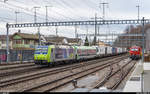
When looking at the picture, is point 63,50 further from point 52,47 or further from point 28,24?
point 28,24

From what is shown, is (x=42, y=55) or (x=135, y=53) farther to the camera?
(x=135, y=53)

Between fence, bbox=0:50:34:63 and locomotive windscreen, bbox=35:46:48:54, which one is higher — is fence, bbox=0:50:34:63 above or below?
below

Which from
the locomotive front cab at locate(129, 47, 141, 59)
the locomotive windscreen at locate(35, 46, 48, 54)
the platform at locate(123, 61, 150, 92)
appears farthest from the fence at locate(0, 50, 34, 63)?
the platform at locate(123, 61, 150, 92)

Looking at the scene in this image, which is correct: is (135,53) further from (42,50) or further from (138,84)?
(138,84)

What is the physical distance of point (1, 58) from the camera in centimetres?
3456

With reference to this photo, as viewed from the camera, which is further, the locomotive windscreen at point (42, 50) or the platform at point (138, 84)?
the locomotive windscreen at point (42, 50)

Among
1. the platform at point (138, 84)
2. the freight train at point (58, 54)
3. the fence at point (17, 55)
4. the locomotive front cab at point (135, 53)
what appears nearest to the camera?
the platform at point (138, 84)

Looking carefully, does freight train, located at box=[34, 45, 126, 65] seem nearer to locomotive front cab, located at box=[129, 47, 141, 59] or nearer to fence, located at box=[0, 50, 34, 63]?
locomotive front cab, located at box=[129, 47, 141, 59]

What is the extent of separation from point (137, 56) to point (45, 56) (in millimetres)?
23739

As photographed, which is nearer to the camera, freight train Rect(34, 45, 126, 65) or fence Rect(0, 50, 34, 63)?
freight train Rect(34, 45, 126, 65)

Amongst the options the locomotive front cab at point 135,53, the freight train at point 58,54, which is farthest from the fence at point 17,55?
the locomotive front cab at point 135,53

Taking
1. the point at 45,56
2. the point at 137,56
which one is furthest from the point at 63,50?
the point at 137,56

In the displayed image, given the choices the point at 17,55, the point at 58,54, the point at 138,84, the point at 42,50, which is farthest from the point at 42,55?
the point at 138,84

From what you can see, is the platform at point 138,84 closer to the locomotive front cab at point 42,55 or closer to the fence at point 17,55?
the locomotive front cab at point 42,55
